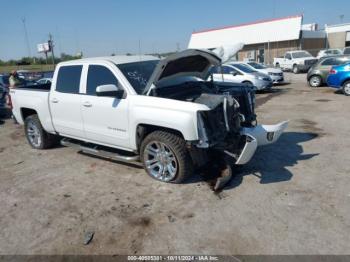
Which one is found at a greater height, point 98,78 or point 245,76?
point 98,78

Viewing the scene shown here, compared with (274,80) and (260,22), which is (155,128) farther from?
(260,22)

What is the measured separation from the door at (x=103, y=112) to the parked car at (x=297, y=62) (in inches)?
950

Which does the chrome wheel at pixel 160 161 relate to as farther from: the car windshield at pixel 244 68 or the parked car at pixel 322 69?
the parked car at pixel 322 69

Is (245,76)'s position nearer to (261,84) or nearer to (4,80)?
(261,84)

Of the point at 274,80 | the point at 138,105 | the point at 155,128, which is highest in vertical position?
the point at 138,105

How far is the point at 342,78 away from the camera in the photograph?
12438 millimetres

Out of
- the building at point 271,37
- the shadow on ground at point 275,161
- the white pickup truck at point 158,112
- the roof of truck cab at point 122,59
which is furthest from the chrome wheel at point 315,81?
the building at point 271,37

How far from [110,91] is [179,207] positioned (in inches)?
78.1

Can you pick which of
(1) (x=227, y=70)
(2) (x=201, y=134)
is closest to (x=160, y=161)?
(2) (x=201, y=134)

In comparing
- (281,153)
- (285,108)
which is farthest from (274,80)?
(281,153)

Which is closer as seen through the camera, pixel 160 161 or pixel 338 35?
pixel 160 161

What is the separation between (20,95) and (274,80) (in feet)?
46.1

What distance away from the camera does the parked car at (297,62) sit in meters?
25.9

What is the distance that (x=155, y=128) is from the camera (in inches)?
193
